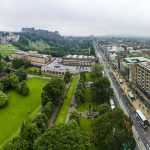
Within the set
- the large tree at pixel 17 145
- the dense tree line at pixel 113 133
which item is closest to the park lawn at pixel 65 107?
the dense tree line at pixel 113 133

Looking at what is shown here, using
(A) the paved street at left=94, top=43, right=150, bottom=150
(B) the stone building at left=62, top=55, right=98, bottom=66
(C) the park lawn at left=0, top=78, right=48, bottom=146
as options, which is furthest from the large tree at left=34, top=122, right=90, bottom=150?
(B) the stone building at left=62, top=55, right=98, bottom=66

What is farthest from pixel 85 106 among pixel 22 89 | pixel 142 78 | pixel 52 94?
pixel 22 89

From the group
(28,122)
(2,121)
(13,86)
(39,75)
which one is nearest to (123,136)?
(28,122)

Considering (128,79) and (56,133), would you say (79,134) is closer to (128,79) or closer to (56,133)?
(56,133)

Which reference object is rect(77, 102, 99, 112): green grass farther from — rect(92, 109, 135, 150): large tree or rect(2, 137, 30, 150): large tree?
rect(2, 137, 30, 150): large tree

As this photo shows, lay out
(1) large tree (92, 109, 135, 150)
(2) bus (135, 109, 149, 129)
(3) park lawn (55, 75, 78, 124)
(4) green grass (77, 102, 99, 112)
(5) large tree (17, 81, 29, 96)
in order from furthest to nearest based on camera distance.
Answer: (5) large tree (17, 81, 29, 96)
(4) green grass (77, 102, 99, 112)
(3) park lawn (55, 75, 78, 124)
(2) bus (135, 109, 149, 129)
(1) large tree (92, 109, 135, 150)

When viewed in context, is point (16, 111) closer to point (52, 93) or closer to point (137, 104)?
point (52, 93)
